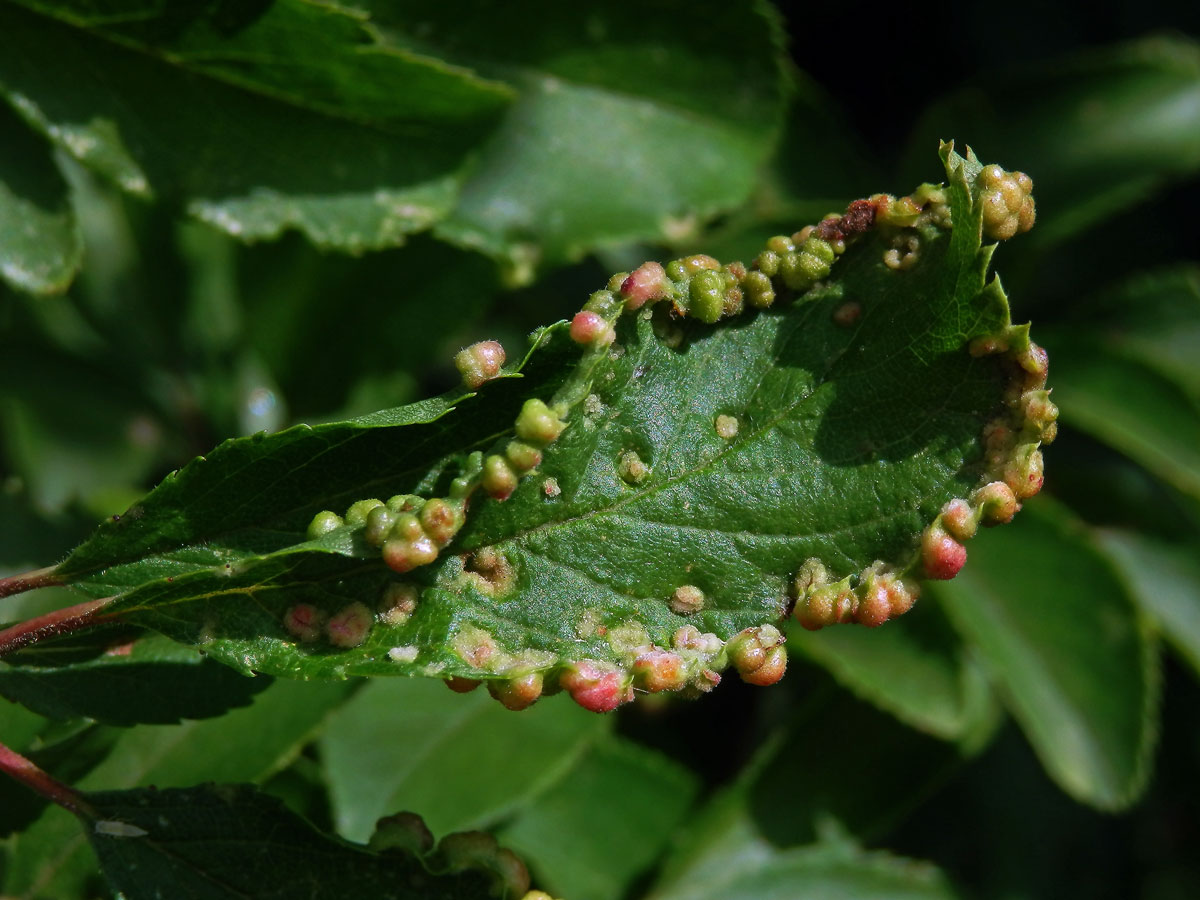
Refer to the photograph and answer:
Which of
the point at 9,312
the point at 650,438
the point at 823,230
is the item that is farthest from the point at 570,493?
the point at 9,312

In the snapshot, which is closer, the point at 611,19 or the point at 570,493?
the point at 570,493

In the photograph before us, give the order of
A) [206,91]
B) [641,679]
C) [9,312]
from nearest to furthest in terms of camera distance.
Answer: [641,679], [206,91], [9,312]

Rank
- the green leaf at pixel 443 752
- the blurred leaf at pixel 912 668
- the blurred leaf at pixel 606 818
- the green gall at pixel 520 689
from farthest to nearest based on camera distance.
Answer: the blurred leaf at pixel 606 818, the blurred leaf at pixel 912 668, the green leaf at pixel 443 752, the green gall at pixel 520 689

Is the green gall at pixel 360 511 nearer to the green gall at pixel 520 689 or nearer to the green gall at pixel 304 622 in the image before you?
the green gall at pixel 304 622

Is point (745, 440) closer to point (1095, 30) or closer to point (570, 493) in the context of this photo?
point (570, 493)

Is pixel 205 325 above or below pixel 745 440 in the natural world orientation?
below

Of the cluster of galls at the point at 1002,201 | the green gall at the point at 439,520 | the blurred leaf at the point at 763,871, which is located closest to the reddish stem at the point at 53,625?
the green gall at the point at 439,520

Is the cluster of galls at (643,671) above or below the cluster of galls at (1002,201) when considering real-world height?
below
